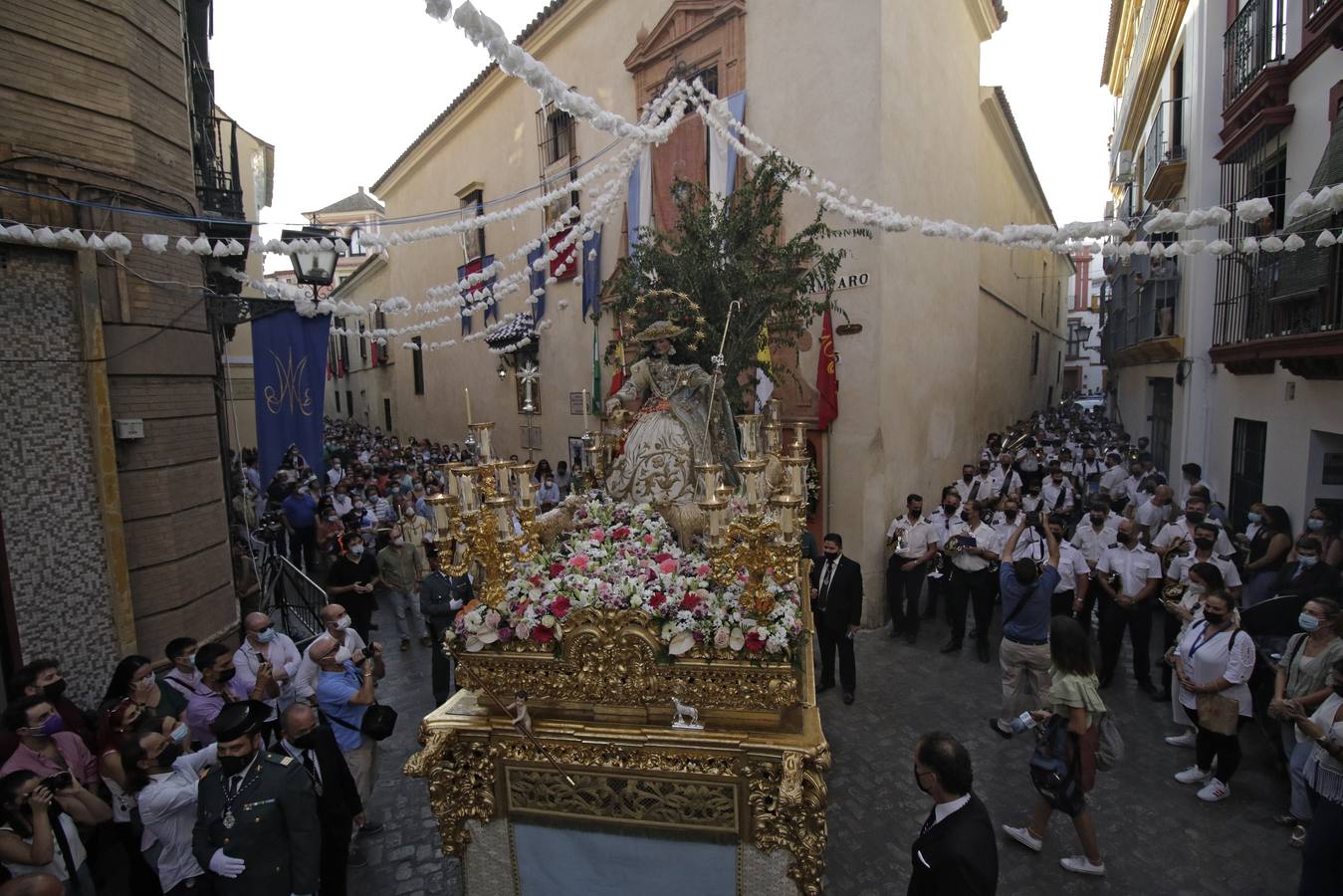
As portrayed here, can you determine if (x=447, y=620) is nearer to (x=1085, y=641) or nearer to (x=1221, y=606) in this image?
(x=1085, y=641)

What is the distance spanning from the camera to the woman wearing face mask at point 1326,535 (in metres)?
5.83

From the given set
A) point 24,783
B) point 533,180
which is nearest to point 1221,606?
point 24,783

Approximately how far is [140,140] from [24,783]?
550 cm

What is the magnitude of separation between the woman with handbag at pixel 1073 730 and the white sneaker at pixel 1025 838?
0.91 ft

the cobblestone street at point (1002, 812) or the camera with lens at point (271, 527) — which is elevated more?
the camera with lens at point (271, 527)

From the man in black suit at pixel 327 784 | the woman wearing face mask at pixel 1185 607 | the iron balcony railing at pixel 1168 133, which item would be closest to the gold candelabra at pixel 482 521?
the man in black suit at pixel 327 784

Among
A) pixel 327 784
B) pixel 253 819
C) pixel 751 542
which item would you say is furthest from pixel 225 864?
pixel 751 542

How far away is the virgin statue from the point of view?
Answer: 18.0ft

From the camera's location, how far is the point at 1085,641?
418 cm

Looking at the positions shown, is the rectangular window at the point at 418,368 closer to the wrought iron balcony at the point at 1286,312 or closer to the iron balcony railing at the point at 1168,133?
the iron balcony railing at the point at 1168,133

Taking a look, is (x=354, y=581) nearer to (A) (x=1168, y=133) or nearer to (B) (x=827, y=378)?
(B) (x=827, y=378)

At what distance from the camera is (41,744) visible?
3.64 meters

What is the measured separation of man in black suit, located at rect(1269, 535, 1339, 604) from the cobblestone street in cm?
131

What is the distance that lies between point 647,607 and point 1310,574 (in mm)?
5628
